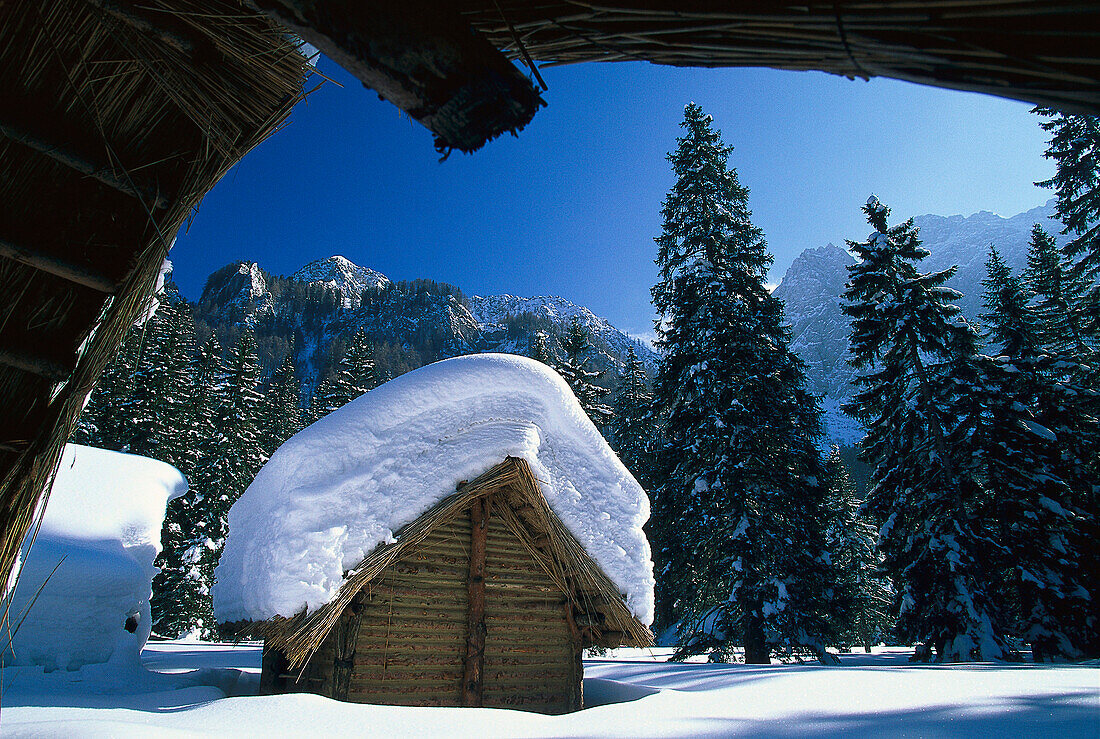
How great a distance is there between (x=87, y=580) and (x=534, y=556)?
6846 mm

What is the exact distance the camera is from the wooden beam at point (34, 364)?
240 cm

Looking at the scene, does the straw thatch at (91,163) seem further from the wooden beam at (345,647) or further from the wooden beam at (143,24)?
the wooden beam at (345,647)

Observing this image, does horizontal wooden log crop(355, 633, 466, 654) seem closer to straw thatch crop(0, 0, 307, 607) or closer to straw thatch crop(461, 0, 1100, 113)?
straw thatch crop(0, 0, 307, 607)

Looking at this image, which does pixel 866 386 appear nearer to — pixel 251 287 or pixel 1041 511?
pixel 1041 511

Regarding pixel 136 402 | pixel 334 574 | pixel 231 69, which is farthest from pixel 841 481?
pixel 136 402

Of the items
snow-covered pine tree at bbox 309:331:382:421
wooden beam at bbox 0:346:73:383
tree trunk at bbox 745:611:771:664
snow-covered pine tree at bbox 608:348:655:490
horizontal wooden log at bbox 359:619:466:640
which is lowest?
tree trunk at bbox 745:611:771:664

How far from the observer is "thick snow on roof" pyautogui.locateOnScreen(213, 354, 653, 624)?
233 inches

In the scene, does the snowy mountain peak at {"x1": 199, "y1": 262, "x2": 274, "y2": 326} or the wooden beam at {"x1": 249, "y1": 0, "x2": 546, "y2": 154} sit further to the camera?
the snowy mountain peak at {"x1": 199, "y1": 262, "x2": 274, "y2": 326}

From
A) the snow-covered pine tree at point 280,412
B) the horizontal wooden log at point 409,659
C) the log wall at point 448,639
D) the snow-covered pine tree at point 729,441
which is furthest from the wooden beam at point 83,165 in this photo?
the snow-covered pine tree at point 280,412

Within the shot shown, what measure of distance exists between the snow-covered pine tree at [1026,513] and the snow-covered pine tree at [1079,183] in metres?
3.66

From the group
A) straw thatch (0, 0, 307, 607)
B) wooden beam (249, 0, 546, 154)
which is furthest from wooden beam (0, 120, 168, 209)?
wooden beam (249, 0, 546, 154)

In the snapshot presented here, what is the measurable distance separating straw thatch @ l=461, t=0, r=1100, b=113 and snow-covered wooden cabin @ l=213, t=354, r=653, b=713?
5.84 metres

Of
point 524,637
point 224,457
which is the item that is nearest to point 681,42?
point 524,637

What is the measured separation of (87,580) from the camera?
8125 mm
